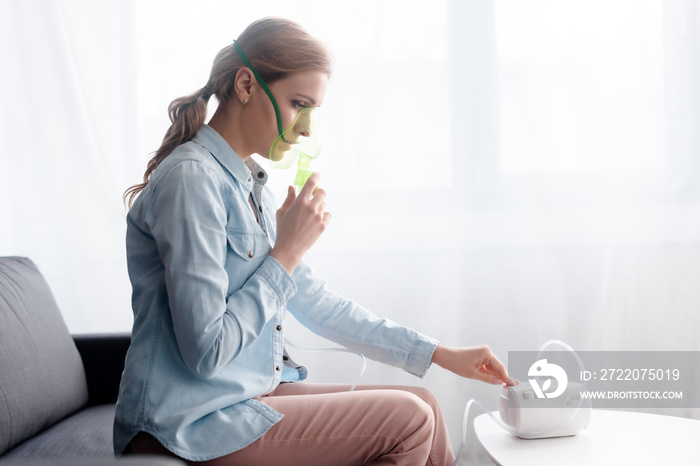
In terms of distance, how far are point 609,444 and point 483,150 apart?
1139 mm

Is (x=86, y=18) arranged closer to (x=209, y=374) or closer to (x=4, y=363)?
(x=4, y=363)

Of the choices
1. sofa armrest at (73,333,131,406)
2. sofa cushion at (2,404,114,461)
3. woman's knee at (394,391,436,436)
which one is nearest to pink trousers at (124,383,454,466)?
woman's knee at (394,391,436,436)

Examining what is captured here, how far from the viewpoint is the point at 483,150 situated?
6.89ft

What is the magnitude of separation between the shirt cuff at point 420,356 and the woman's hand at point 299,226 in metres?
0.35

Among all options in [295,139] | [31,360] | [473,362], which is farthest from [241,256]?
[31,360]

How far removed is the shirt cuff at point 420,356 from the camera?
1.26 meters

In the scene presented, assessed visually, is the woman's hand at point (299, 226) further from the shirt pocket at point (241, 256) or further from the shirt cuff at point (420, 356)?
the shirt cuff at point (420, 356)

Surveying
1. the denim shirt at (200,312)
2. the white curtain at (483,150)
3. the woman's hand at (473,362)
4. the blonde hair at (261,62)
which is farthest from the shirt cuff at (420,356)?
the white curtain at (483,150)

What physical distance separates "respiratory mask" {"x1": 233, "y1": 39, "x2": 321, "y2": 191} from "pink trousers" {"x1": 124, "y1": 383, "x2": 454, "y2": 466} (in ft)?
1.58

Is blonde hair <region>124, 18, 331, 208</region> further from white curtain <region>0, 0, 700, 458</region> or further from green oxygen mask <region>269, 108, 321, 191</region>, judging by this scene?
white curtain <region>0, 0, 700, 458</region>

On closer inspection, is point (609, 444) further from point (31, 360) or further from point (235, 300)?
point (31, 360)

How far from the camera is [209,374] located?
37.4 inches

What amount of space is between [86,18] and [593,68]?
1781 millimetres

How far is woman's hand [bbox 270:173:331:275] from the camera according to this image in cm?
107
